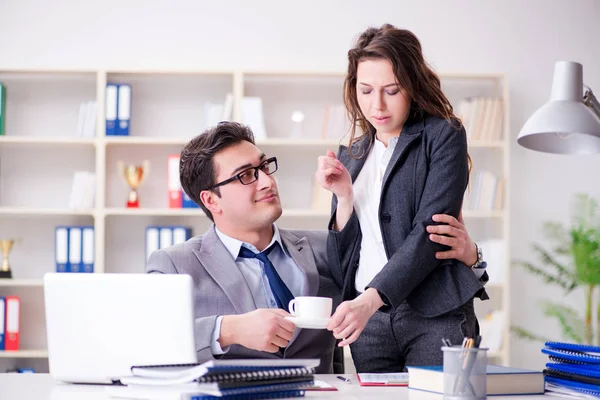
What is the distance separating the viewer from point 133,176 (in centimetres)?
498

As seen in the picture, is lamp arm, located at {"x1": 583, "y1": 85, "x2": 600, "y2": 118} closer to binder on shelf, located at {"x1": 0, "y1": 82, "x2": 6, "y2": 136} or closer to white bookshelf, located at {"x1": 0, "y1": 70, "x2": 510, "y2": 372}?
white bookshelf, located at {"x1": 0, "y1": 70, "x2": 510, "y2": 372}

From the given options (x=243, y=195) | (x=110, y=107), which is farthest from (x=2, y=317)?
(x=243, y=195)

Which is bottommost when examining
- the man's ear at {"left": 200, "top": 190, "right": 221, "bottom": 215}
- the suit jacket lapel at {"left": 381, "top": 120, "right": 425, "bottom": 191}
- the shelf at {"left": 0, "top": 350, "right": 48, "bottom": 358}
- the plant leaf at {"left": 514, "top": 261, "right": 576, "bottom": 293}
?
the shelf at {"left": 0, "top": 350, "right": 48, "bottom": 358}

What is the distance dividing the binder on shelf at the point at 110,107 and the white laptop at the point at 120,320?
3.36 meters

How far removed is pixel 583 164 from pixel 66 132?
339 centimetres

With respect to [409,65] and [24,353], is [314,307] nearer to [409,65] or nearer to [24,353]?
[409,65]

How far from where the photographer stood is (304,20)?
17.2 feet

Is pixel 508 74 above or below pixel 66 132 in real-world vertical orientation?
above

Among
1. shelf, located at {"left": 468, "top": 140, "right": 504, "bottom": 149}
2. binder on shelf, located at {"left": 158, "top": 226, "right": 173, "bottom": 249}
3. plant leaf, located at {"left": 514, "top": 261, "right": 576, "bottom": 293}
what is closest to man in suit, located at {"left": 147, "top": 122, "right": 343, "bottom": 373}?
binder on shelf, located at {"left": 158, "top": 226, "right": 173, "bottom": 249}

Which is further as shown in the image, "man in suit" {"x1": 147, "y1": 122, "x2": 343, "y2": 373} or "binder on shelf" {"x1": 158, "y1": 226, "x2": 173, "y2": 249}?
"binder on shelf" {"x1": 158, "y1": 226, "x2": 173, "y2": 249}

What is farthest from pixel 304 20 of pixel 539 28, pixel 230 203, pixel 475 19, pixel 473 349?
pixel 473 349

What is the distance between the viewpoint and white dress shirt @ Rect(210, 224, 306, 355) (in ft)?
7.46

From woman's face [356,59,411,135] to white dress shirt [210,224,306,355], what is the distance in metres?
0.49

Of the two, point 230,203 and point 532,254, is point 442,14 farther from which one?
point 230,203
